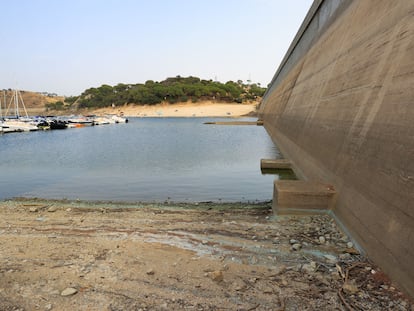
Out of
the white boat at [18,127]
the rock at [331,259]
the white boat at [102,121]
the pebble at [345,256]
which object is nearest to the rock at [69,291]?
the rock at [331,259]

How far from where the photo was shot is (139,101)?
391 ft

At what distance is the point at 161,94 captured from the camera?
117 m

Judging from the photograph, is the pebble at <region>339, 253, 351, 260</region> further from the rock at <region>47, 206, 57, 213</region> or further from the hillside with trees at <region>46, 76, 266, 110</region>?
the hillside with trees at <region>46, 76, 266, 110</region>

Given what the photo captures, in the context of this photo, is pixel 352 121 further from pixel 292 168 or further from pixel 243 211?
pixel 292 168

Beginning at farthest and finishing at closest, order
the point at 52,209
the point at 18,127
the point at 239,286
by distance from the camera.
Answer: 1. the point at 18,127
2. the point at 52,209
3. the point at 239,286

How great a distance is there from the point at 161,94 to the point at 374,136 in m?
115

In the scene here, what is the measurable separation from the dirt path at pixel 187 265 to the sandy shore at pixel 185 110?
96.5 m

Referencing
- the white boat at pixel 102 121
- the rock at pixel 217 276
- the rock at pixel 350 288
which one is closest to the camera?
the rock at pixel 350 288

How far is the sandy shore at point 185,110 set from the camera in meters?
106

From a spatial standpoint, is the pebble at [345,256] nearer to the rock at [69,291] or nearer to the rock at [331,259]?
the rock at [331,259]

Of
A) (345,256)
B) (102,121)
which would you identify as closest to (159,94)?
→ (102,121)

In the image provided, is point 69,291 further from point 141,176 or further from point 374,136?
point 141,176

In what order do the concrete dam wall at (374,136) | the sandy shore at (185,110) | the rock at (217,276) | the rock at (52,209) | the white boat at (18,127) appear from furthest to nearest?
the sandy shore at (185,110) < the white boat at (18,127) < the rock at (52,209) < the rock at (217,276) < the concrete dam wall at (374,136)

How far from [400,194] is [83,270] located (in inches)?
172
